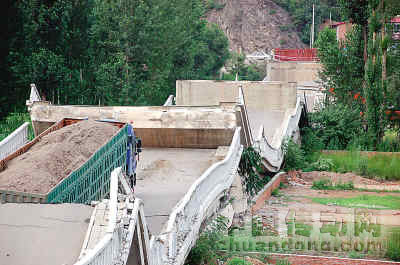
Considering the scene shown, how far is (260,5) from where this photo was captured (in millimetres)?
94812

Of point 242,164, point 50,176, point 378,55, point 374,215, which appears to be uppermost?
point 378,55

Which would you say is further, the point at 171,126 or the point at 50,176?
the point at 171,126

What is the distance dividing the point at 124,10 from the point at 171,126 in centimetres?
1877

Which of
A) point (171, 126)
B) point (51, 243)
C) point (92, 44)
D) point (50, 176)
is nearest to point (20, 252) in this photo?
point (51, 243)

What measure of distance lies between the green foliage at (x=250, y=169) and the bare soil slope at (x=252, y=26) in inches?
2779

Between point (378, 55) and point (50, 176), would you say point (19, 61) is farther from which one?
point (50, 176)

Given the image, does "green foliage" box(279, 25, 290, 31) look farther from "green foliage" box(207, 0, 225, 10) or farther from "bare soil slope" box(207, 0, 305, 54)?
"green foliage" box(207, 0, 225, 10)

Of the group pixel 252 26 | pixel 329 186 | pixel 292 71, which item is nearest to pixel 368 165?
pixel 329 186

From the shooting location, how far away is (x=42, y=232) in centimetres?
855

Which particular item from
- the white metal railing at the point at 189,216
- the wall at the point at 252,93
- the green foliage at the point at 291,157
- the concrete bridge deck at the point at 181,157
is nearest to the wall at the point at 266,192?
the concrete bridge deck at the point at 181,157

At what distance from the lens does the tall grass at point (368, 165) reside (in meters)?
25.6

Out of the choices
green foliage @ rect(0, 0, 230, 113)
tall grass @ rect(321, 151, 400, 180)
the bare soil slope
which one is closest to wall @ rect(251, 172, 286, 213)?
tall grass @ rect(321, 151, 400, 180)

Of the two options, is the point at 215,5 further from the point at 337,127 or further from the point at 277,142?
the point at 277,142

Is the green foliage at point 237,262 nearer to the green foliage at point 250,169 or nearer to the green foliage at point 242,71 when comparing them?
the green foliage at point 250,169
